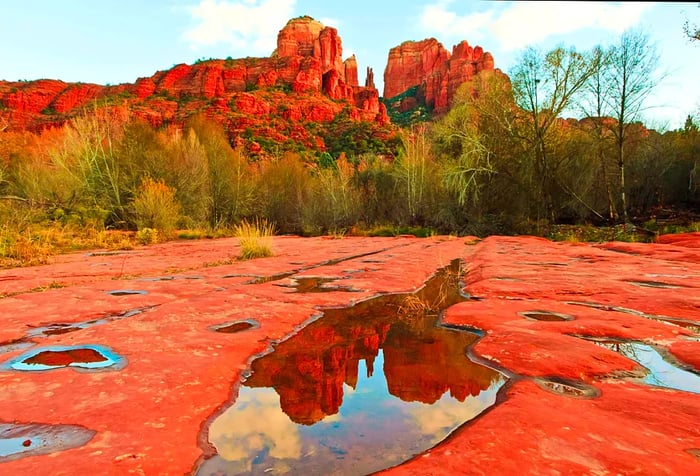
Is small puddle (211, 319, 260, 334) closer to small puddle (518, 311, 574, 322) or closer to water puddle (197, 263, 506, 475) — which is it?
water puddle (197, 263, 506, 475)

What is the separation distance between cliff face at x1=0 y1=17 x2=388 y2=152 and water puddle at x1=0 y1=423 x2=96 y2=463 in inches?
2198

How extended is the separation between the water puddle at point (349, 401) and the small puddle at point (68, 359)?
75cm

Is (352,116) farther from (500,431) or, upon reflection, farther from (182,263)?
(500,431)

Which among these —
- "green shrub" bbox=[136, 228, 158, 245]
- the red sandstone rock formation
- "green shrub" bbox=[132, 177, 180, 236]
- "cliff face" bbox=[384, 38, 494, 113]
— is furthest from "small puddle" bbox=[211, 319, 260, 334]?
the red sandstone rock formation

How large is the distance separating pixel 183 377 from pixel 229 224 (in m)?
24.2

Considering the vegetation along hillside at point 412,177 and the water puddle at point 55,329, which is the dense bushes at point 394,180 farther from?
the water puddle at point 55,329

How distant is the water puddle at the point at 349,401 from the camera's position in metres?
1.16

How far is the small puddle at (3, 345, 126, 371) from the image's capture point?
187cm

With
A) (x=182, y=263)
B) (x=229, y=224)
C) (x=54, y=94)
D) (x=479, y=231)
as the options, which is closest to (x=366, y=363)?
(x=182, y=263)

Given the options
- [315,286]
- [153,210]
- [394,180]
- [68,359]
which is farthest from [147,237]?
[394,180]

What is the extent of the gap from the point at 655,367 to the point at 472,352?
860mm

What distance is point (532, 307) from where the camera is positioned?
314 centimetres

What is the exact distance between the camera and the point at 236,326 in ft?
8.71

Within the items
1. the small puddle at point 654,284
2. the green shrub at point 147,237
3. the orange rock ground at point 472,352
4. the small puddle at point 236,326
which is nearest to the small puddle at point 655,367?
the orange rock ground at point 472,352
